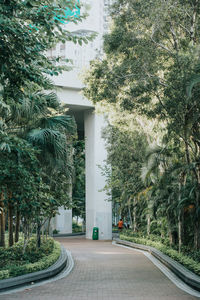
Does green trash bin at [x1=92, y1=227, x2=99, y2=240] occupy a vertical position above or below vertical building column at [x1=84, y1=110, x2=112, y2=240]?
below

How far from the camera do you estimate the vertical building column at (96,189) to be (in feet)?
112

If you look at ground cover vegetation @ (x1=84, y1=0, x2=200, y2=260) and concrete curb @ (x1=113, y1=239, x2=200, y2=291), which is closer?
concrete curb @ (x1=113, y1=239, x2=200, y2=291)

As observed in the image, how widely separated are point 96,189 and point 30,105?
809 inches

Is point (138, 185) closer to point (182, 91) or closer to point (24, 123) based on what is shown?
point (24, 123)

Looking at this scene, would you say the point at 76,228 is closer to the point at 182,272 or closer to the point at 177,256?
the point at 177,256

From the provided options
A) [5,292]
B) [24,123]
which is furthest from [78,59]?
[5,292]

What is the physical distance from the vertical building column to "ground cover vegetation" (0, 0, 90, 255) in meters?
15.0

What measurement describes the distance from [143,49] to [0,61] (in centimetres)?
712

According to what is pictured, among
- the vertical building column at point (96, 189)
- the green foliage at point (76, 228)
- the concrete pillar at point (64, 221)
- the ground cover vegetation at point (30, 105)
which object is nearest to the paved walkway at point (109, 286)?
the ground cover vegetation at point (30, 105)

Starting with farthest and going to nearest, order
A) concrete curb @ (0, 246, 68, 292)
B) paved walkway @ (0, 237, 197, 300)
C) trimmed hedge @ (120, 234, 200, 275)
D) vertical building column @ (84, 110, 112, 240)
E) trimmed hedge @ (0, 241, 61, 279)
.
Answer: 1. vertical building column @ (84, 110, 112, 240)
2. trimmed hedge @ (120, 234, 200, 275)
3. trimmed hedge @ (0, 241, 61, 279)
4. concrete curb @ (0, 246, 68, 292)
5. paved walkway @ (0, 237, 197, 300)

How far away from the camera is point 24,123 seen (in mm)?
15758

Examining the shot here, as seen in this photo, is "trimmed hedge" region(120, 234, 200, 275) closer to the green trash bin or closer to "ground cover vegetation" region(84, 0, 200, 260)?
"ground cover vegetation" region(84, 0, 200, 260)

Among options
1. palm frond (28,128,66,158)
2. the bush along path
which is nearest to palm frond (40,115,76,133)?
palm frond (28,128,66,158)

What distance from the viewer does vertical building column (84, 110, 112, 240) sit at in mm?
34219
